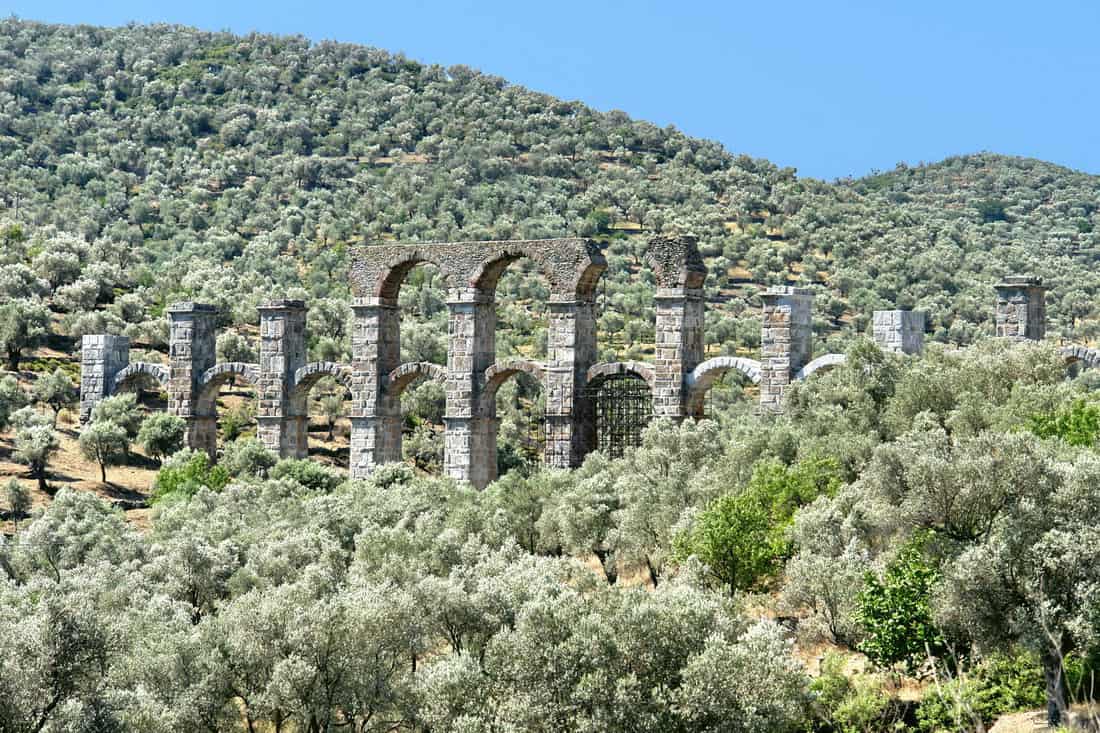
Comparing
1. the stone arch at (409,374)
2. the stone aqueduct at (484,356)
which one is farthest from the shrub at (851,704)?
the stone arch at (409,374)

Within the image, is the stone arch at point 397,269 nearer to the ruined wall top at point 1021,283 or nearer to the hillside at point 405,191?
the ruined wall top at point 1021,283

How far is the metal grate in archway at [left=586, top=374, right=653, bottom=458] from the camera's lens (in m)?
37.9

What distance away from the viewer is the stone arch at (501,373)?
38156 mm

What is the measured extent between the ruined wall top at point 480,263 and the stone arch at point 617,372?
196 centimetres

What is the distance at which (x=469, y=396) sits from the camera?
39.0m

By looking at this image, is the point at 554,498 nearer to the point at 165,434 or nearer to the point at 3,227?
the point at 165,434

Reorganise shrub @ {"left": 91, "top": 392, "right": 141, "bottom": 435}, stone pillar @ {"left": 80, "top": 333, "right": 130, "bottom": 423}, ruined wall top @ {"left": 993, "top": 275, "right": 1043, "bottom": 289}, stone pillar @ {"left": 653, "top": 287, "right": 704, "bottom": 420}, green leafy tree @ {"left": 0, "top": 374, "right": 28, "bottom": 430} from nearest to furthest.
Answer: ruined wall top @ {"left": 993, "top": 275, "right": 1043, "bottom": 289} < stone pillar @ {"left": 653, "top": 287, "right": 704, "bottom": 420} < shrub @ {"left": 91, "top": 392, "right": 141, "bottom": 435} < green leafy tree @ {"left": 0, "top": 374, "right": 28, "bottom": 430} < stone pillar @ {"left": 80, "top": 333, "right": 130, "bottom": 423}

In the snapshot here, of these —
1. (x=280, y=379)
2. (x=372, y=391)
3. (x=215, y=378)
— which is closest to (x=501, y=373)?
(x=372, y=391)

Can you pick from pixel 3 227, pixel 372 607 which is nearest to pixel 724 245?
pixel 3 227

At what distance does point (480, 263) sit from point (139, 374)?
12683mm

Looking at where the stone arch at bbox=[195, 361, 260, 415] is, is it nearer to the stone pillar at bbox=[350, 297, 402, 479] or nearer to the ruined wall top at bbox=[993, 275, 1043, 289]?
the stone pillar at bbox=[350, 297, 402, 479]

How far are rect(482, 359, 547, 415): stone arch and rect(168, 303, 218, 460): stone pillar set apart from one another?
29.7 ft

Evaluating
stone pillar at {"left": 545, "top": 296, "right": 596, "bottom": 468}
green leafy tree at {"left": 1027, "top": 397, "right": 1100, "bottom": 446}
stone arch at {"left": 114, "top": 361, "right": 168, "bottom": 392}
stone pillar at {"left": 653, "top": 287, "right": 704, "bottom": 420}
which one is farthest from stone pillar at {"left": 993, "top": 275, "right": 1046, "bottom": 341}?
stone arch at {"left": 114, "top": 361, "right": 168, "bottom": 392}

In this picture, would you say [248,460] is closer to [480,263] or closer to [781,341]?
[480,263]
